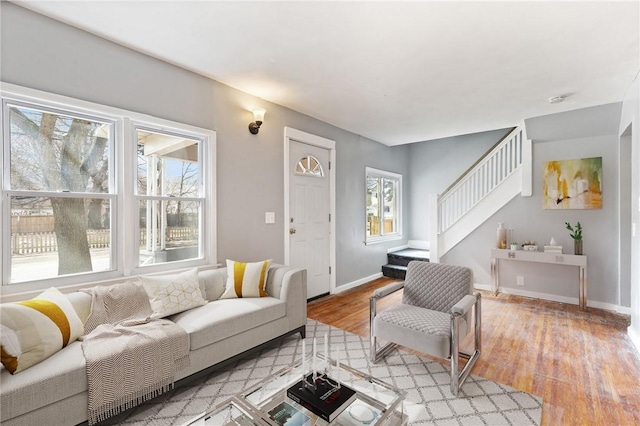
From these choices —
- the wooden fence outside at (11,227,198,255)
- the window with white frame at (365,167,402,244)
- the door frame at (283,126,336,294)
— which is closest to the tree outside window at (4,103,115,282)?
the wooden fence outside at (11,227,198,255)

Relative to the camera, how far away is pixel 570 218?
403cm

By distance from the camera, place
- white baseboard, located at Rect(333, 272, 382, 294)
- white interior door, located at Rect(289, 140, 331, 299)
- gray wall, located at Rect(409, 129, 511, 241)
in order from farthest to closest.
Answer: gray wall, located at Rect(409, 129, 511, 241) < white baseboard, located at Rect(333, 272, 382, 294) < white interior door, located at Rect(289, 140, 331, 299)

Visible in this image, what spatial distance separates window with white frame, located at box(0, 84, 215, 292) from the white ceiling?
0.68 metres

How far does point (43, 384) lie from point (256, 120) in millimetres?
2740

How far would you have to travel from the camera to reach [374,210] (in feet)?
18.7

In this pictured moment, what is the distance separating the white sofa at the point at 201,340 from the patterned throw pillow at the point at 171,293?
0.24ft

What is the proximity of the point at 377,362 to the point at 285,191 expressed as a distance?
7.30ft

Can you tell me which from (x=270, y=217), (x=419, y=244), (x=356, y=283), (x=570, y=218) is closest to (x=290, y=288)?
(x=270, y=217)

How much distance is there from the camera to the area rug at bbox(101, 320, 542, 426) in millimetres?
1832

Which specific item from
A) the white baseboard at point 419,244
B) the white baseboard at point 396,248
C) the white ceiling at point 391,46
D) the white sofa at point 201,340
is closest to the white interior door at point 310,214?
the white ceiling at point 391,46

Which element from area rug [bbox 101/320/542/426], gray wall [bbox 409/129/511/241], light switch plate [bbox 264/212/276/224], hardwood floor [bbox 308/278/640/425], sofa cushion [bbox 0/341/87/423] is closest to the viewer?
sofa cushion [bbox 0/341/87/423]

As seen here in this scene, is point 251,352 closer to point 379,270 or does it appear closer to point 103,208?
point 103,208

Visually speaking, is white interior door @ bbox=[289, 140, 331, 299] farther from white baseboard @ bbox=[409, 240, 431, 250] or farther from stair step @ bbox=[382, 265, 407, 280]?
white baseboard @ bbox=[409, 240, 431, 250]

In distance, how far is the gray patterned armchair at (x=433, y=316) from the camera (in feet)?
6.78
